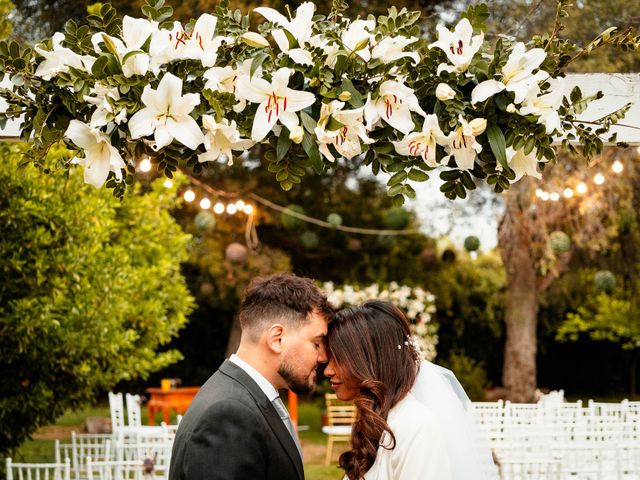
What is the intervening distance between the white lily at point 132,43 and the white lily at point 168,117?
70 millimetres

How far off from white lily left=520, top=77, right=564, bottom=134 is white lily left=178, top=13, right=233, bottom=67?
74 cm

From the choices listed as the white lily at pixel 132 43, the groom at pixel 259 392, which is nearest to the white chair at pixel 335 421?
the groom at pixel 259 392

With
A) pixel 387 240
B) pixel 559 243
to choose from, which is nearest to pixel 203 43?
pixel 559 243

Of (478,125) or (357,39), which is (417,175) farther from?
(357,39)

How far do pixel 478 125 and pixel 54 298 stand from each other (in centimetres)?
485

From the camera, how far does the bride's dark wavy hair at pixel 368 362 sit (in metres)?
2.54

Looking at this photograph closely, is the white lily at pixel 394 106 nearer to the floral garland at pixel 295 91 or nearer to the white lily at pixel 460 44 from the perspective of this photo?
the floral garland at pixel 295 91

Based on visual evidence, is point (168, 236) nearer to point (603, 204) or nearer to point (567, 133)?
point (603, 204)

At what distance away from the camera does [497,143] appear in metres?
2.05

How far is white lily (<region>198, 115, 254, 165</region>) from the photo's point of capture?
1996mm

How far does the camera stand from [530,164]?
6.92 feet

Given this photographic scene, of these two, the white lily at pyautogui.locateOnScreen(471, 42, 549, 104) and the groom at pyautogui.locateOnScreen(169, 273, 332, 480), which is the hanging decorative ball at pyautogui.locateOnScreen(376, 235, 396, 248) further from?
the white lily at pyautogui.locateOnScreen(471, 42, 549, 104)

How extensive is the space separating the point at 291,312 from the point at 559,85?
91 cm

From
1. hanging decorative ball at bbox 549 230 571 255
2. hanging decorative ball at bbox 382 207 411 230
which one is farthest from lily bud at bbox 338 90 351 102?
hanging decorative ball at bbox 382 207 411 230
